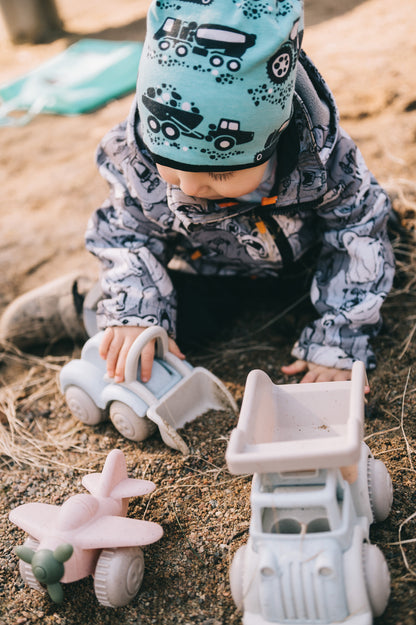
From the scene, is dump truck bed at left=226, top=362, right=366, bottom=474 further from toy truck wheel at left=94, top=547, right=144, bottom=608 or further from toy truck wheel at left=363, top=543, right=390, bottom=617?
toy truck wheel at left=94, top=547, right=144, bottom=608

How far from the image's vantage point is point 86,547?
1.08 m

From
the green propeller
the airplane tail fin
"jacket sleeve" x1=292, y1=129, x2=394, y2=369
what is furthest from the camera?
"jacket sleeve" x1=292, y1=129, x2=394, y2=369

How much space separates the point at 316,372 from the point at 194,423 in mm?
308

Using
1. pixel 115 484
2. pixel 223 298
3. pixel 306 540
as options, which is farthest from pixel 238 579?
pixel 223 298

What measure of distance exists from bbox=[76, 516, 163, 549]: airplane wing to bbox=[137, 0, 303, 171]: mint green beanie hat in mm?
636

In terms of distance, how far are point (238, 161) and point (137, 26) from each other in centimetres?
405

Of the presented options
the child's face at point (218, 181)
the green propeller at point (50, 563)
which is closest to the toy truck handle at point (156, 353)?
the child's face at point (218, 181)

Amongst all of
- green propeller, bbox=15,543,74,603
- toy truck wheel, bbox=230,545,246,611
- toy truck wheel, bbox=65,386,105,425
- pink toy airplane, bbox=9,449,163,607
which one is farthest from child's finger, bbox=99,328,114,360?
toy truck wheel, bbox=230,545,246,611

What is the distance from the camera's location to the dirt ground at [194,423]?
1.14m

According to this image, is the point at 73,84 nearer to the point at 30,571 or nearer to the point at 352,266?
the point at 352,266

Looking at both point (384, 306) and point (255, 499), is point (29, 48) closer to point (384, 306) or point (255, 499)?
point (384, 306)

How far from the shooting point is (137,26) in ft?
15.7

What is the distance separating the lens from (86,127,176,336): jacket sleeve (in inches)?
61.3

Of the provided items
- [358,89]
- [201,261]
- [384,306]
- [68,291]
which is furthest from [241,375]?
[358,89]
